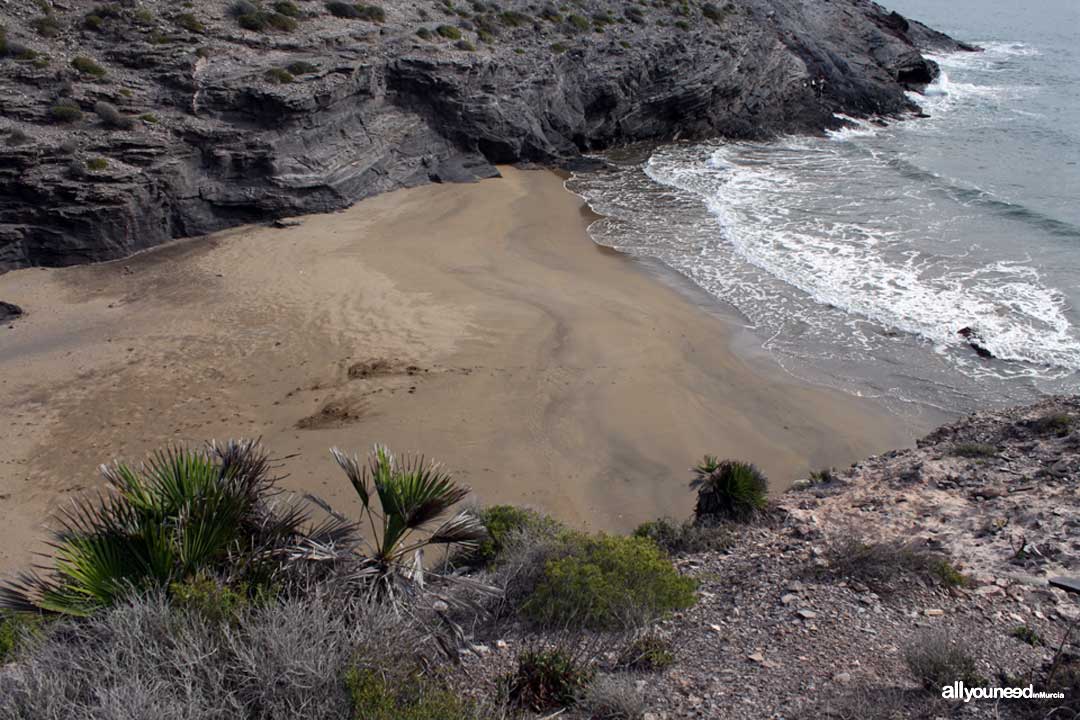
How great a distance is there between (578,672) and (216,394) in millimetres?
9687

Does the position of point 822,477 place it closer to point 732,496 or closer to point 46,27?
point 732,496

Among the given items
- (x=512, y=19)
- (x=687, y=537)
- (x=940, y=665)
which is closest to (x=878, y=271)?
(x=687, y=537)

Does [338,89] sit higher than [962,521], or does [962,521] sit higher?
[338,89]

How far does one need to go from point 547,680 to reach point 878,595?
3.54 meters

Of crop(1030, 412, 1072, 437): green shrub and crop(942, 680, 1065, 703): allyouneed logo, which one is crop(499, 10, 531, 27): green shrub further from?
crop(942, 680, 1065, 703): allyouneed logo

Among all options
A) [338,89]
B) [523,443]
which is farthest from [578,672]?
[338,89]

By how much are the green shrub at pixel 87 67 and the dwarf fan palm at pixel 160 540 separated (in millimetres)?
19506

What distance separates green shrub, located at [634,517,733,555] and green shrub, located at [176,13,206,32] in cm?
2152

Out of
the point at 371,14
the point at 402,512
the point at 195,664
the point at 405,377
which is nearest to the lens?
the point at 195,664

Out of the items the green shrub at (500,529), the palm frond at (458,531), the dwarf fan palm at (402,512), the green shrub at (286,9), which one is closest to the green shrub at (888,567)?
the green shrub at (500,529)

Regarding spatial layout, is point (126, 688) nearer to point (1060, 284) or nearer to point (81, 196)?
point (81, 196)

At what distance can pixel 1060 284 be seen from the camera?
61.4 feet

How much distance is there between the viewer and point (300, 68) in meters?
23.2

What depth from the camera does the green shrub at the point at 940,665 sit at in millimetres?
5828
